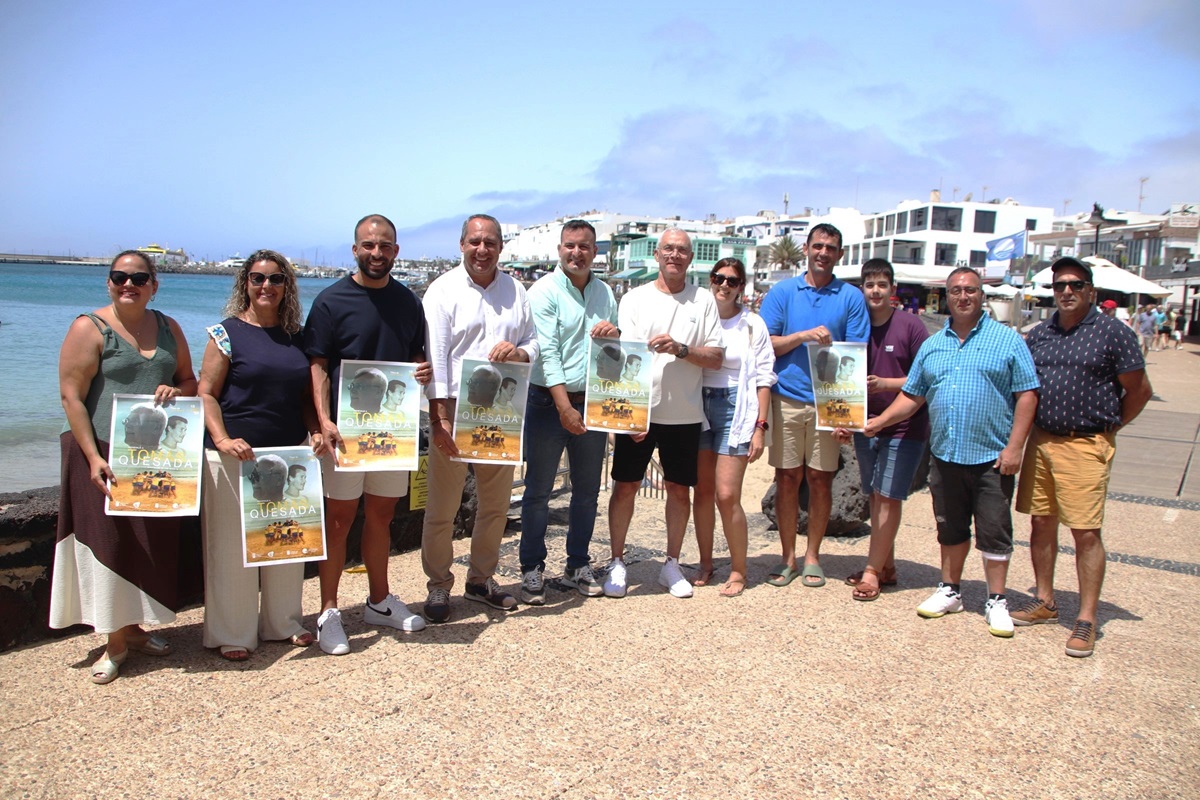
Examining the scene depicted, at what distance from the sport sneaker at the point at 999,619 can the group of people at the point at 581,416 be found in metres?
0.01

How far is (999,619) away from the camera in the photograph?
15.3 ft

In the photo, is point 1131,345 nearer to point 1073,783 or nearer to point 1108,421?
point 1108,421

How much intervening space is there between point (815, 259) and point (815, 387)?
2.67 ft

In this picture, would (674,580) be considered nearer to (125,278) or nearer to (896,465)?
(896,465)

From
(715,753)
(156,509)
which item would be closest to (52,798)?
(156,509)

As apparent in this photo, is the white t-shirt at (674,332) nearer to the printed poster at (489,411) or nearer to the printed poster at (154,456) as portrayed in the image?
the printed poster at (489,411)

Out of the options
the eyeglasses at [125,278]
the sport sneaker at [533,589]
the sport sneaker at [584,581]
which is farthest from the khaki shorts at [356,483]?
the sport sneaker at [584,581]

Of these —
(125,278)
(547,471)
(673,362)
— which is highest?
(125,278)

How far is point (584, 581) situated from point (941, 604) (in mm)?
2168

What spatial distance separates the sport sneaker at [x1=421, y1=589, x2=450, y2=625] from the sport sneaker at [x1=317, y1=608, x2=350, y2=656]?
0.54 metres

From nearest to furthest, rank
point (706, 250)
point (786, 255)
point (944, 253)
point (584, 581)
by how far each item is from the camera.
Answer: point (584, 581) → point (944, 253) → point (786, 255) → point (706, 250)

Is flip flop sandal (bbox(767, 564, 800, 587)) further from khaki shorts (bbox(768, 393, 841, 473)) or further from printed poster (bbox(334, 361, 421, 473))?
printed poster (bbox(334, 361, 421, 473))

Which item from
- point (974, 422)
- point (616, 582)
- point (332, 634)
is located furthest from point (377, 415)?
point (974, 422)

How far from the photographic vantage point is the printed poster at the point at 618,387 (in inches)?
184
